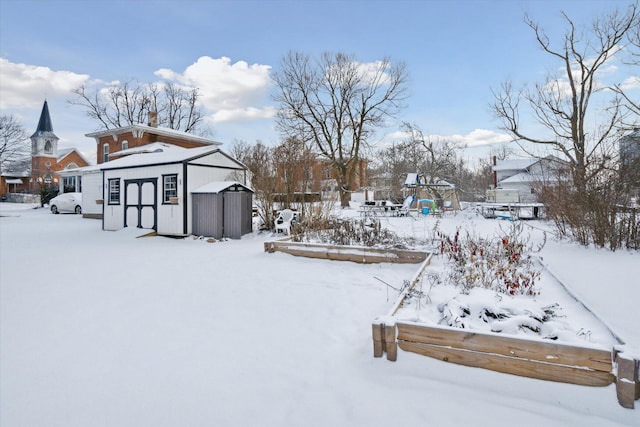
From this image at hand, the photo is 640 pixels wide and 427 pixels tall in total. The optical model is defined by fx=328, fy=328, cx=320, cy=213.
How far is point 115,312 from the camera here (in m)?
4.14

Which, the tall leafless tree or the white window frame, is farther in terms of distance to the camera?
the tall leafless tree

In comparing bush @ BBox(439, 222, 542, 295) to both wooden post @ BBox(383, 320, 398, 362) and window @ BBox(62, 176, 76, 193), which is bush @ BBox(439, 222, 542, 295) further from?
window @ BBox(62, 176, 76, 193)

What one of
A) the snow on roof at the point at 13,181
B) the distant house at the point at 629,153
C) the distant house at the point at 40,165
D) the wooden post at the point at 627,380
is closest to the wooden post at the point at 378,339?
the wooden post at the point at 627,380

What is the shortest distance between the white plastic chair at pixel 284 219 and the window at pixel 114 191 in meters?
6.81

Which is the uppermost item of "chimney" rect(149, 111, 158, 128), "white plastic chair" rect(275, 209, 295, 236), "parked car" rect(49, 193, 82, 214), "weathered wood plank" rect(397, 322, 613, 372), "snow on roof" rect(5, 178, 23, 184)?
"chimney" rect(149, 111, 158, 128)

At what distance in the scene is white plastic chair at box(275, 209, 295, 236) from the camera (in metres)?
10.6

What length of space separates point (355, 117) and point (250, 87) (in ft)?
29.2

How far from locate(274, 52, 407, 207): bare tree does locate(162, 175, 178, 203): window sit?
15.7 m

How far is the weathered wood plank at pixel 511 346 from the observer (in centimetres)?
226

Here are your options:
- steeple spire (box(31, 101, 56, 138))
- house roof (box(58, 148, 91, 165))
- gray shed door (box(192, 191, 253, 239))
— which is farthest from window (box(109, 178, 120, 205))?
steeple spire (box(31, 101, 56, 138))

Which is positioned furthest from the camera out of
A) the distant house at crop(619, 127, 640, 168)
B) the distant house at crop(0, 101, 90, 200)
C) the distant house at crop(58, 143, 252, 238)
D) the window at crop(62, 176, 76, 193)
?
the distant house at crop(0, 101, 90, 200)

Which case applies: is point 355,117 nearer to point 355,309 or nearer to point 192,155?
point 192,155

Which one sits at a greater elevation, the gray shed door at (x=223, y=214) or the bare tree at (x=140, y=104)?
the bare tree at (x=140, y=104)

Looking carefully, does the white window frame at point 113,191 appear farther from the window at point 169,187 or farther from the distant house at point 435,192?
the distant house at point 435,192
